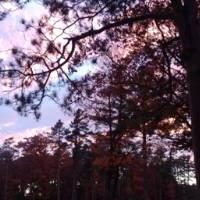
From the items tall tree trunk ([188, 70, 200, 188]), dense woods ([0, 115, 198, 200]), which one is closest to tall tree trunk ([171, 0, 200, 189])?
tall tree trunk ([188, 70, 200, 188])

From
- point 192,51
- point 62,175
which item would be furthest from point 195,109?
point 62,175

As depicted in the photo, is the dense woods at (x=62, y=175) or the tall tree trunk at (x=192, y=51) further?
the dense woods at (x=62, y=175)

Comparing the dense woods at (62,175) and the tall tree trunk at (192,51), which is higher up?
the dense woods at (62,175)

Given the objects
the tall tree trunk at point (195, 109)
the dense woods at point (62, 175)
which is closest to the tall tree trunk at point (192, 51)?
the tall tree trunk at point (195, 109)

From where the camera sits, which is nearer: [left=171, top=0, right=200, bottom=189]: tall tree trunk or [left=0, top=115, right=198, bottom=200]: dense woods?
[left=171, top=0, right=200, bottom=189]: tall tree trunk

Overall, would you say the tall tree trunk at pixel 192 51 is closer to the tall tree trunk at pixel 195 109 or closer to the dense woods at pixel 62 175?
the tall tree trunk at pixel 195 109

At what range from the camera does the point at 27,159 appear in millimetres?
63812

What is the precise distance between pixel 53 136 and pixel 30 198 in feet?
33.0

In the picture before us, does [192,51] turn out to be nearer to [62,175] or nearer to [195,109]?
[195,109]

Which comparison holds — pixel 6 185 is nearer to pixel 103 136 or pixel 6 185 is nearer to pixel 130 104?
pixel 103 136

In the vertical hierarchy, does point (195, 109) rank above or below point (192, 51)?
below

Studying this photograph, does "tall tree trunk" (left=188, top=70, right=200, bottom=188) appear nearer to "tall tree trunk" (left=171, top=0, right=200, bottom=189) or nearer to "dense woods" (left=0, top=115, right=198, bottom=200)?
"tall tree trunk" (left=171, top=0, right=200, bottom=189)

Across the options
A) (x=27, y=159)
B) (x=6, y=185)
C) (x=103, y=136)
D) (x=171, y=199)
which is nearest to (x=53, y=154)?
(x=27, y=159)

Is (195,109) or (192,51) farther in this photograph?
(192,51)
